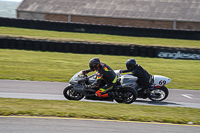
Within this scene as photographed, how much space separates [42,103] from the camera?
30.1 ft

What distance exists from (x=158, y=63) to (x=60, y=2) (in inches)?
1029

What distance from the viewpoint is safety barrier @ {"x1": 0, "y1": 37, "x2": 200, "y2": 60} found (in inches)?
831

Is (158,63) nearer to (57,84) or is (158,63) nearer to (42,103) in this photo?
(57,84)

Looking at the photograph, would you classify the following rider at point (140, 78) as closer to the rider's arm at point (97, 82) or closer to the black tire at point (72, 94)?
the rider's arm at point (97, 82)

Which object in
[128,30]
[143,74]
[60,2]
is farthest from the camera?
[60,2]

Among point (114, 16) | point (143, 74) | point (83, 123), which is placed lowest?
point (83, 123)

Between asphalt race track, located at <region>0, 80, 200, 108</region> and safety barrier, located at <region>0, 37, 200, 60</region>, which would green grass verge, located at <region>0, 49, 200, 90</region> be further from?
asphalt race track, located at <region>0, 80, 200, 108</region>

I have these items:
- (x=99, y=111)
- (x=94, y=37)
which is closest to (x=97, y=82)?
(x=99, y=111)

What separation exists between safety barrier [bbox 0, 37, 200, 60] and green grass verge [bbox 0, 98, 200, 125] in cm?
1179

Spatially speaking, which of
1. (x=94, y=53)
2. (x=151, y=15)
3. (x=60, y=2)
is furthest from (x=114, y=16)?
(x=94, y=53)

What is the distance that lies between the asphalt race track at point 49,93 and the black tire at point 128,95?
17.8 inches

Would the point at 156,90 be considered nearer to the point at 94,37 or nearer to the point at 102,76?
the point at 102,76

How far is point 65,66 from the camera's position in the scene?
688 inches

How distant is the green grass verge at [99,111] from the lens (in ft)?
26.3
